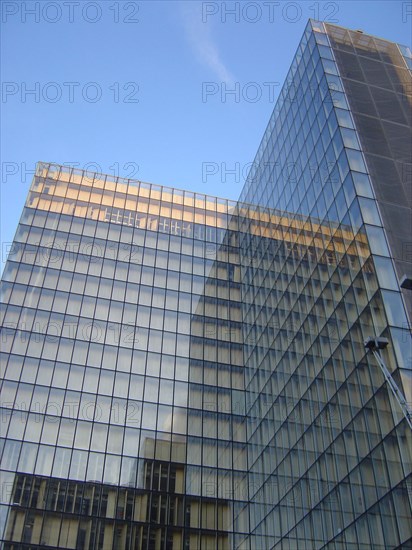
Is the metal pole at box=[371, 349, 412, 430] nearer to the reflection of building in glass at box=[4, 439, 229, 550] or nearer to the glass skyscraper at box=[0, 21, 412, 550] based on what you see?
the glass skyscraper at box=[0, 21, 412, 550]

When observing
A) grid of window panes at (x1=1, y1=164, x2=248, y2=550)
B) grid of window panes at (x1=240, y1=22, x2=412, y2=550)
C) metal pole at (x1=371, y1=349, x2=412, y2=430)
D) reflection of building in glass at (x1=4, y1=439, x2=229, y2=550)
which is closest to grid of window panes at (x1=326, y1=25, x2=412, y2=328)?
grid of window panes at (x1=240, y1=22, x2=412, y2=550)

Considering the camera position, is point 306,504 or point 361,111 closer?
point 306,504

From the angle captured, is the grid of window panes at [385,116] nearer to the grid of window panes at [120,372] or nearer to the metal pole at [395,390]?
the metal pole at [395,390]

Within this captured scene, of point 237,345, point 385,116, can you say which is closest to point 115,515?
point 237,345

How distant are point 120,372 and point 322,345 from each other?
1735 centimetres

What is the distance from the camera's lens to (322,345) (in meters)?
30.7

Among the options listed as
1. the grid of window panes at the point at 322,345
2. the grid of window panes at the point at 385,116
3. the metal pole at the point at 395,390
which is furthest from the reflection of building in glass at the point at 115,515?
the grid of window panes at the point at 385,116

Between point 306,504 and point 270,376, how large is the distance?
32.8ft

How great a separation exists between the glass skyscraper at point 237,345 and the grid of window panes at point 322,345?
12cm

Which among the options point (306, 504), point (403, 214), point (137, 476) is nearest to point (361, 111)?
point (403, 214)

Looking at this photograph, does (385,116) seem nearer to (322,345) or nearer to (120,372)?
(322,345)

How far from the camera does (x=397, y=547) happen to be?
21953mm

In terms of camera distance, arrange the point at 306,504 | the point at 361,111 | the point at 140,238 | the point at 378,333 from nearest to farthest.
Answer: the point at 378,333, the point at 306,504, the point at 361,111, the point at 140,238

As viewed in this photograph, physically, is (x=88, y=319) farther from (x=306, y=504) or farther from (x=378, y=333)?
(x=378, y=333)
